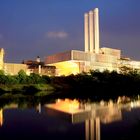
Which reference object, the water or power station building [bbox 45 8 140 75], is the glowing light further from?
the water

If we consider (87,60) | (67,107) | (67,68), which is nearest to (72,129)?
(67,107)

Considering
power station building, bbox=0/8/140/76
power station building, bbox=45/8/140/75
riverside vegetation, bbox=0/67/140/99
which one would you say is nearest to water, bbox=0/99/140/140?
riverside vegetation, bbox=0/67/140/99

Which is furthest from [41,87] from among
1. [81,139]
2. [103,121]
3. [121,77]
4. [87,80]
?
[81,139]

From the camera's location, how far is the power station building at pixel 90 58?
74.4 metres

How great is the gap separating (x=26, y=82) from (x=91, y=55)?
34.0 m

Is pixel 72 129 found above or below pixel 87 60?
below

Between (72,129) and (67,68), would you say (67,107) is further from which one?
(67,68)

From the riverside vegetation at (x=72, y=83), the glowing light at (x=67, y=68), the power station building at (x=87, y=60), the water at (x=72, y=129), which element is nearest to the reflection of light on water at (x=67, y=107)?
the water at (x=72, y=129)

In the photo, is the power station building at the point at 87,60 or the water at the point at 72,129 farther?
the power station building at the point at 87,60

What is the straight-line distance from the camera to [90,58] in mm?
75562

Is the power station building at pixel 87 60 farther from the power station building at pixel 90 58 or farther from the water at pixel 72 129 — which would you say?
the water at pixel 72 129

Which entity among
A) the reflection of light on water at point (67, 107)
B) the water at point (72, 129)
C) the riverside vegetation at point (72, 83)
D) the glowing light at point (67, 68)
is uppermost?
the glowing light at point (67, 68)

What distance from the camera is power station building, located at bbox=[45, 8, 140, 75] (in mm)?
74375

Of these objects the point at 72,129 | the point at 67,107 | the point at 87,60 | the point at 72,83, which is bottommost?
the point at 72,129
